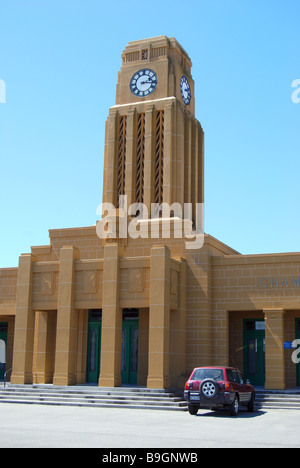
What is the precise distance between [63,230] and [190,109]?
12.6m

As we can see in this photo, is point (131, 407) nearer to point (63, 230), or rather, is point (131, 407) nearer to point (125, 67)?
point (63, 230)

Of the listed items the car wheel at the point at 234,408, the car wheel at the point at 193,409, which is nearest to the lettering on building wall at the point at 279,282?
the car wheel at the point at 234,408

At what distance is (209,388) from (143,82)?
22.1 metres

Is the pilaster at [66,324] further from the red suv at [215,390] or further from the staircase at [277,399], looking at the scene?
the staircase at [277,399]

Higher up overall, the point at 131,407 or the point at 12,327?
the point at 12,327

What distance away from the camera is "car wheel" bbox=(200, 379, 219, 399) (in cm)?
1817

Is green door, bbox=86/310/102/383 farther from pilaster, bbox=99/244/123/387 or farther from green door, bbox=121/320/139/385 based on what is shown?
pilaster, bbox=99/244/123/387

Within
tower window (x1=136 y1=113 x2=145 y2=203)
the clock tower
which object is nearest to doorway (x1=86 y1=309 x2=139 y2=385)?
the clock tower

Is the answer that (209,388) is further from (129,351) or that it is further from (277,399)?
(129,351)

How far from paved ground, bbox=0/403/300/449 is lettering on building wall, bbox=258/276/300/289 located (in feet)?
21.4

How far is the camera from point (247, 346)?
1123 inches

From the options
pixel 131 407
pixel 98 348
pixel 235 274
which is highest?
pixel 235 274

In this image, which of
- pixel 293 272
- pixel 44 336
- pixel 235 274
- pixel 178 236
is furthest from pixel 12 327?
pixel 293 272
